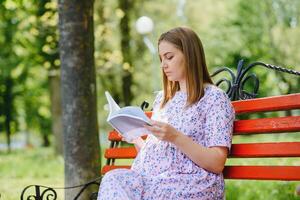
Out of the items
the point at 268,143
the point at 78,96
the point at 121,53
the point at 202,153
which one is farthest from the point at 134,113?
the point at 121,53

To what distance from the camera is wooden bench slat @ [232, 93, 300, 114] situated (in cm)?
310

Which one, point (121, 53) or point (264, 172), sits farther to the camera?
point (121, 53)

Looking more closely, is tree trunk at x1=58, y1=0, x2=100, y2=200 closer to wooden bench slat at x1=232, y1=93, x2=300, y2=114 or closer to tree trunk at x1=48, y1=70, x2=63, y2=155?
wooden bench slat at x1=232, y1=93, x2=300, y2=114

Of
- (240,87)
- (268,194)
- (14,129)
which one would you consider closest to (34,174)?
(268,194)

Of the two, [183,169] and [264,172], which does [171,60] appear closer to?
[183,169]

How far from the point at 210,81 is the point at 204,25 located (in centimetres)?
2219

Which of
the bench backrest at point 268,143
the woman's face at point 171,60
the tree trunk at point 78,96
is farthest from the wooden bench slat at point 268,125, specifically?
the tree trunk at point 78,96

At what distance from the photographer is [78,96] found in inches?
204

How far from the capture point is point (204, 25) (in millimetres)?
25344

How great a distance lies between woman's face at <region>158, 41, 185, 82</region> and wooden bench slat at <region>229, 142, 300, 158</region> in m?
0.51

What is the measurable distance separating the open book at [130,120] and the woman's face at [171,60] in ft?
1.21

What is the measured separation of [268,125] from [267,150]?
0.43 feet

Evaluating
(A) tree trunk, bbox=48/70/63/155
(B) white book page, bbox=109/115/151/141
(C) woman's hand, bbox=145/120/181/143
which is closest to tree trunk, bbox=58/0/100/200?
(B) white book page, bbox=109/115/151/141

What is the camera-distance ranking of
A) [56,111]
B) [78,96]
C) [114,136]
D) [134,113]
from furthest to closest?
[56,111] → [78,96] → [114,136] → [134,113]
